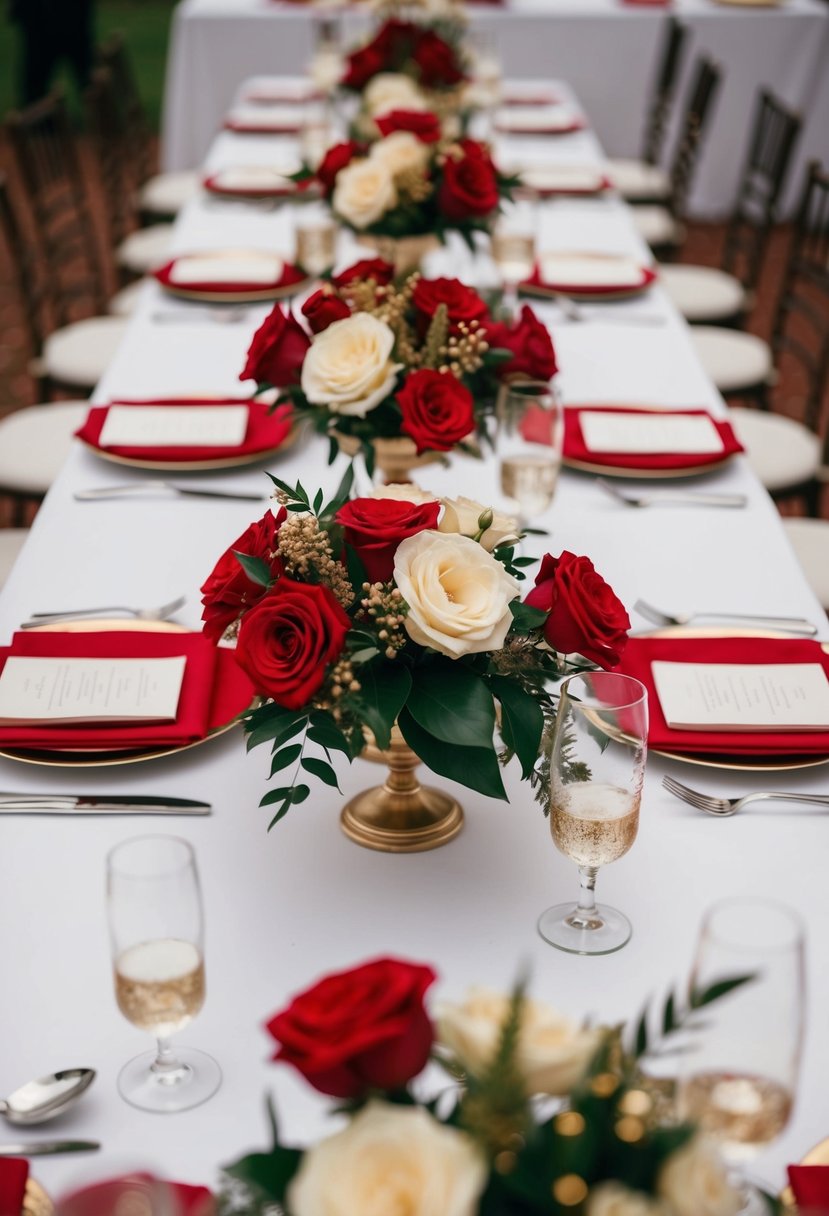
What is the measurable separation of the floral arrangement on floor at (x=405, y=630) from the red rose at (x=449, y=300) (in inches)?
25.1

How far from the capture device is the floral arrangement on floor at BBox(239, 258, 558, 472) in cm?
173

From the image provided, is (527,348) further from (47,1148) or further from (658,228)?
(658,228)

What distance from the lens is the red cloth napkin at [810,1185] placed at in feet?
3.19

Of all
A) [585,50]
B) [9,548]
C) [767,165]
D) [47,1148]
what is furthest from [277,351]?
[585,50]

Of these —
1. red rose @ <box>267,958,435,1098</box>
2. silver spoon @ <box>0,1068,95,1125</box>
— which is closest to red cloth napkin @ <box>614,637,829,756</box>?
silver spoon @ <box>0,1068,95,1125</box>

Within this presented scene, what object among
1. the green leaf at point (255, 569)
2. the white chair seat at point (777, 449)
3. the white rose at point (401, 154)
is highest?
the white rose at point (401, 154)

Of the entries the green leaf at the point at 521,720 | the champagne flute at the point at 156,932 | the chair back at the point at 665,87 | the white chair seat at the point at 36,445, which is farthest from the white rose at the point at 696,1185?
the chair back at the point at 665,87

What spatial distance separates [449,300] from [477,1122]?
136 centimetres

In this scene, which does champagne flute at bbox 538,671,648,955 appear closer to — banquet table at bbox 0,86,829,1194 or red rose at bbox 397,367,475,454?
banquet table at bbox 0,86,829,1194

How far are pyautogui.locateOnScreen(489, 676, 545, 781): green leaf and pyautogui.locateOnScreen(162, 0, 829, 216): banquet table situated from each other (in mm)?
5357

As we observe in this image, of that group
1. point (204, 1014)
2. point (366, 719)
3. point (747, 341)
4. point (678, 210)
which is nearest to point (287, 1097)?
point (204, 1014)

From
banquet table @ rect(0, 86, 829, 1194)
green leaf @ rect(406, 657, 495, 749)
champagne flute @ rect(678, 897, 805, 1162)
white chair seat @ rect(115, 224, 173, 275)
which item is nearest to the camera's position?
champagne flute @ rect(678, 897, 805, 1162)

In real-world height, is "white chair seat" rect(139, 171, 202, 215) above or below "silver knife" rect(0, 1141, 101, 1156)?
below

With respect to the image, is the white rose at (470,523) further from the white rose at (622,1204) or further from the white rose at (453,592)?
the white rose at (622,1204)
